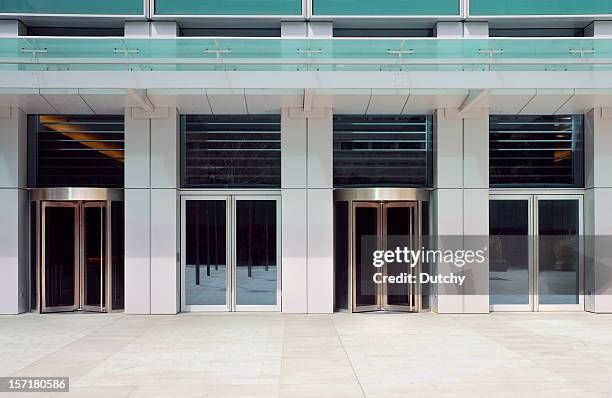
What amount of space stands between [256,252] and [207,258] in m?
1.16

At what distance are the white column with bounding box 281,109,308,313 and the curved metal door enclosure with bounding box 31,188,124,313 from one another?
3.87 metres

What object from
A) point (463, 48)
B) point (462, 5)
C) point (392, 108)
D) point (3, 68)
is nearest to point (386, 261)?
point (392, 108)

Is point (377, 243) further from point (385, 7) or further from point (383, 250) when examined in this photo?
point (385, 7)

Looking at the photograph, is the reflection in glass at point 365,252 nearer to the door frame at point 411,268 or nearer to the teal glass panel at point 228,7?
the door frame at point 411,268

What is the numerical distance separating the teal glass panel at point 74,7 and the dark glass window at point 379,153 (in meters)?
5.39

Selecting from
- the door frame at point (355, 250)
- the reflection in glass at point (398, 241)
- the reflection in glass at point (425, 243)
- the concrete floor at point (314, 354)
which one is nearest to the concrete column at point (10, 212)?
the concrete floor at point (314, 354)

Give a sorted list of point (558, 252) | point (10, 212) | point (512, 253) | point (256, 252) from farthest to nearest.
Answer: point (558, 252)
point (512, 253)
point (256, 252)
point (10, 212)

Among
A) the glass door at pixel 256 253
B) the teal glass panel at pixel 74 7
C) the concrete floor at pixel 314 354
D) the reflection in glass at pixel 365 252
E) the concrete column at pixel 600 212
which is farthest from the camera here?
the reflection in glass at pixel 365 252

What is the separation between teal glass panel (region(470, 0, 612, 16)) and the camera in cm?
1435

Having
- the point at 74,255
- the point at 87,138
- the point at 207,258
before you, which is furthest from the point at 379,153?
the point at 74,255

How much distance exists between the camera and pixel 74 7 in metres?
14.4

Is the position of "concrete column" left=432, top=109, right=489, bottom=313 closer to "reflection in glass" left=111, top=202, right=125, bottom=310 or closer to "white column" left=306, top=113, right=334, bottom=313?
"white column" left=306, top=113, right=334, bottom=313

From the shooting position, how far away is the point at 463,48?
1309 cm

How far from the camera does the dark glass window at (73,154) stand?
14594 millimetres
